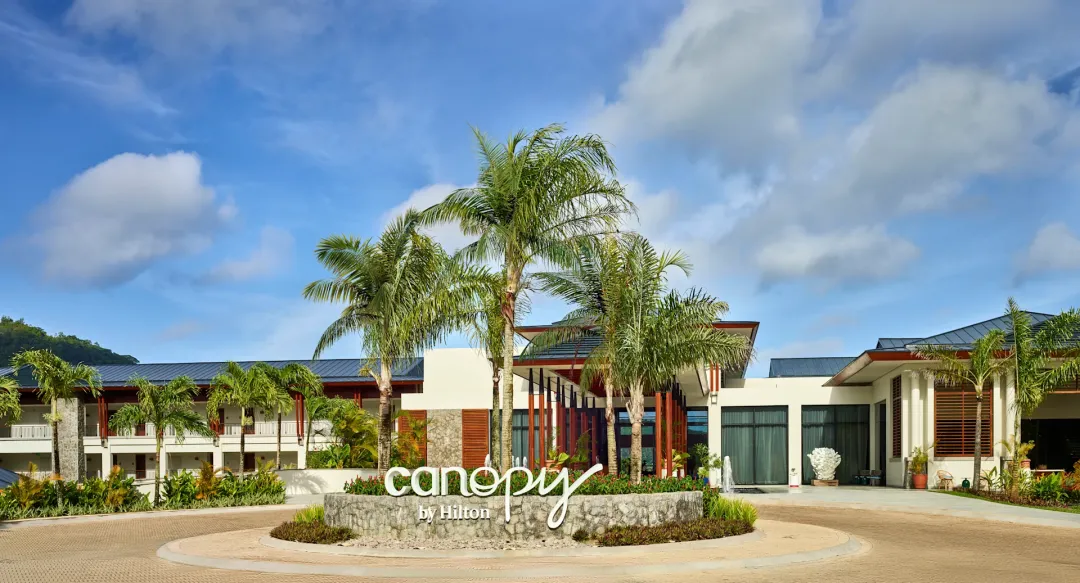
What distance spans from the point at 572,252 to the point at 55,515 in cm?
1381

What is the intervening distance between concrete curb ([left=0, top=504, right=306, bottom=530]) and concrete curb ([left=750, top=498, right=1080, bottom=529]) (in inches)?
502

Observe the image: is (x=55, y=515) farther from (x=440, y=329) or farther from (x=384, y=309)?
(x=440, y=329)

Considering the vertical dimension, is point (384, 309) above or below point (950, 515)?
above

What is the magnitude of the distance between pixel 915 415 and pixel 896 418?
2.36 meters

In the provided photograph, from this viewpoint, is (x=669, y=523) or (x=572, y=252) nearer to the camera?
(x=669, y=523)

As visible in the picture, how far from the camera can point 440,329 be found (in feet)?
68.2

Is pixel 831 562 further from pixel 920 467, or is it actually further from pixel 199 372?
pixel 199 372

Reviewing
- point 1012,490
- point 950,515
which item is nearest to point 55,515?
point 950,515

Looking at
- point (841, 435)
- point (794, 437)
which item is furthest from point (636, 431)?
point (841, 435)

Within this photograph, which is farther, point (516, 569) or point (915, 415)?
point (915, 415)

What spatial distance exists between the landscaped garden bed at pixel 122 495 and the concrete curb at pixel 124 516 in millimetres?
452

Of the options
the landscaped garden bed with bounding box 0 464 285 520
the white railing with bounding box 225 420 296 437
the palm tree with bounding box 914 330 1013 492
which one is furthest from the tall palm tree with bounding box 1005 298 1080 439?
the white railing with bounding box 225 420 296 437

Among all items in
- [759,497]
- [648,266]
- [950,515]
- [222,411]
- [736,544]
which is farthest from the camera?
[222,411]

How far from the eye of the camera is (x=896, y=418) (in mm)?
33438
